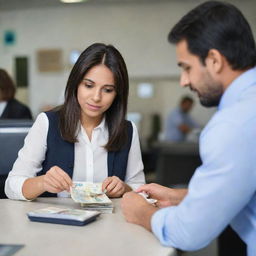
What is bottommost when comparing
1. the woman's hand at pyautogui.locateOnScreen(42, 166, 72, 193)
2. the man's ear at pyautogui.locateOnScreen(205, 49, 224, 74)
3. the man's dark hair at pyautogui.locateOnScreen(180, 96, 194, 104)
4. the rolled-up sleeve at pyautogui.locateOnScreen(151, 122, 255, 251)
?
the man's dark hair at pyautogui.locateOnScreen(180, 96, 194, 104)

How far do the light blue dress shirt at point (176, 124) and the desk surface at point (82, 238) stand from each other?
6.22 metres

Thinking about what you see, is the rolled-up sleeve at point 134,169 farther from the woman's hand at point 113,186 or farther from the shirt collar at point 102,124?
the woman's hand at point 113,186

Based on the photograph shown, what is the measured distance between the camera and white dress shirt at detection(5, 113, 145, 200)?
199 cm

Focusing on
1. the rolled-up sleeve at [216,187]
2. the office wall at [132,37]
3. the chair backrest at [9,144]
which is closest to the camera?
the rolled-up sleeve at [216,187]

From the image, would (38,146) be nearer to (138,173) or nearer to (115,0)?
(138,173)

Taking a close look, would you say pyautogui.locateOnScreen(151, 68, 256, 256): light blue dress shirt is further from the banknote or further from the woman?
the woman

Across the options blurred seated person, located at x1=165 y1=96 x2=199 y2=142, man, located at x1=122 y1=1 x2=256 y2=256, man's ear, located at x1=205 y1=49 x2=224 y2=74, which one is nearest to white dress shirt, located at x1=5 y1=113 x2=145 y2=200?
man, located at x1=122 y1=1 x2=256 y2=256

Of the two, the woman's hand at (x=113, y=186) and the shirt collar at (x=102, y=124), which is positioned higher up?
the shirt collar at (x=102, y=124)

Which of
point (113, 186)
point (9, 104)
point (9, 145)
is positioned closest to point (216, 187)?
point (113, 186)

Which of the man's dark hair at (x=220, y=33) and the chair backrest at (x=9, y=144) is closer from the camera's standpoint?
the man's dark hair at (x=220, y=33)

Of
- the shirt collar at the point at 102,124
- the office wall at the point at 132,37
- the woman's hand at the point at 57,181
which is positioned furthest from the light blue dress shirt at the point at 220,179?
the office wall at the point at 132,37

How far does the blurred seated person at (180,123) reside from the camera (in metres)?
7.80

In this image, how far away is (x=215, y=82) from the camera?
1300mm

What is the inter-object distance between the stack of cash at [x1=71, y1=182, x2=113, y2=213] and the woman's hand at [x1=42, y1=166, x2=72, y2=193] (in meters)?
0.03
